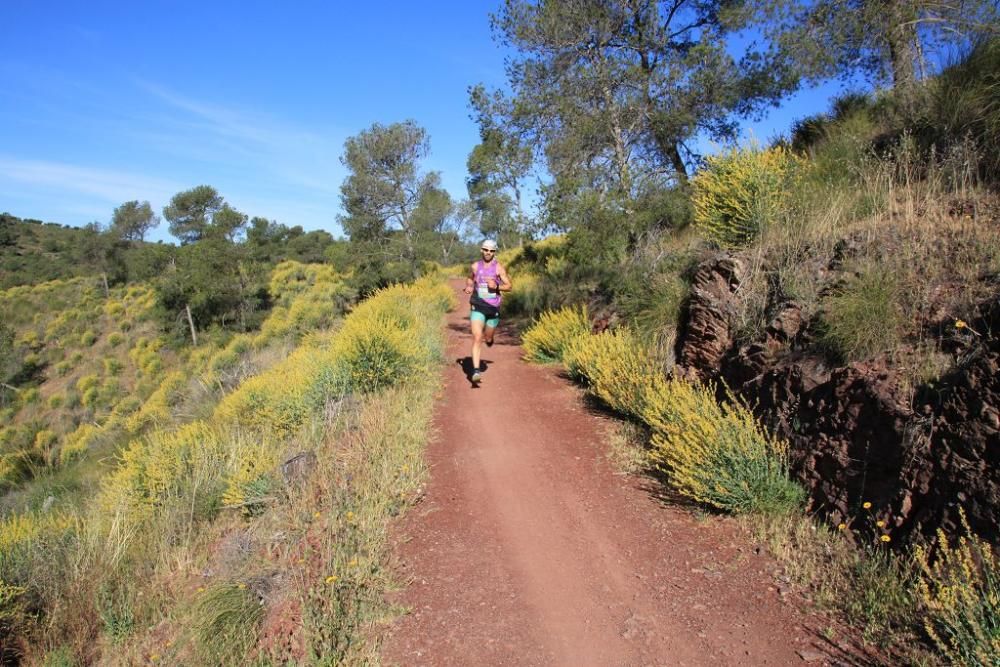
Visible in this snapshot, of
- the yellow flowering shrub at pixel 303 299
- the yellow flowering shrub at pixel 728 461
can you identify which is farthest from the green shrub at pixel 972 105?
the yellow flowering shrub at pixel 303 299

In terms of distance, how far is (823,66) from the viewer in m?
8.52

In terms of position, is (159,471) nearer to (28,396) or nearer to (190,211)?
(28,396)

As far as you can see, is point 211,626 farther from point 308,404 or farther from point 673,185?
point 673,185

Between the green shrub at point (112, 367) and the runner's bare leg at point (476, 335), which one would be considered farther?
the green shrub at point (112, 367)

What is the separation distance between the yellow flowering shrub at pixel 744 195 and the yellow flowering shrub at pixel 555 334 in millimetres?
2581

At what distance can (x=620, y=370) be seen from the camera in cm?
628

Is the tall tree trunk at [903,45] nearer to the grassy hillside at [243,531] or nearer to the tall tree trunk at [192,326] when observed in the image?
the grassy hillside at [243,531]

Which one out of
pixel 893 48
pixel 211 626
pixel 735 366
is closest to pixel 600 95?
pixel 893 48

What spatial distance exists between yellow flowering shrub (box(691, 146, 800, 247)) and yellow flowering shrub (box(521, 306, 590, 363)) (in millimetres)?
2581

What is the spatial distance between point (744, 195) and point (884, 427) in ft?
11.4

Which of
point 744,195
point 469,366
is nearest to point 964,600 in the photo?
point 744,195

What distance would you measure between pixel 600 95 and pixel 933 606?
31.4 ft

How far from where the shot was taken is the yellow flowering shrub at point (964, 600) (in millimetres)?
2383

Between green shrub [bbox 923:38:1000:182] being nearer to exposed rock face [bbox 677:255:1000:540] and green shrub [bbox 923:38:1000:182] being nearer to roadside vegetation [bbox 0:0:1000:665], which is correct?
roadside vegetation [bbox 0:0:1000:665]
